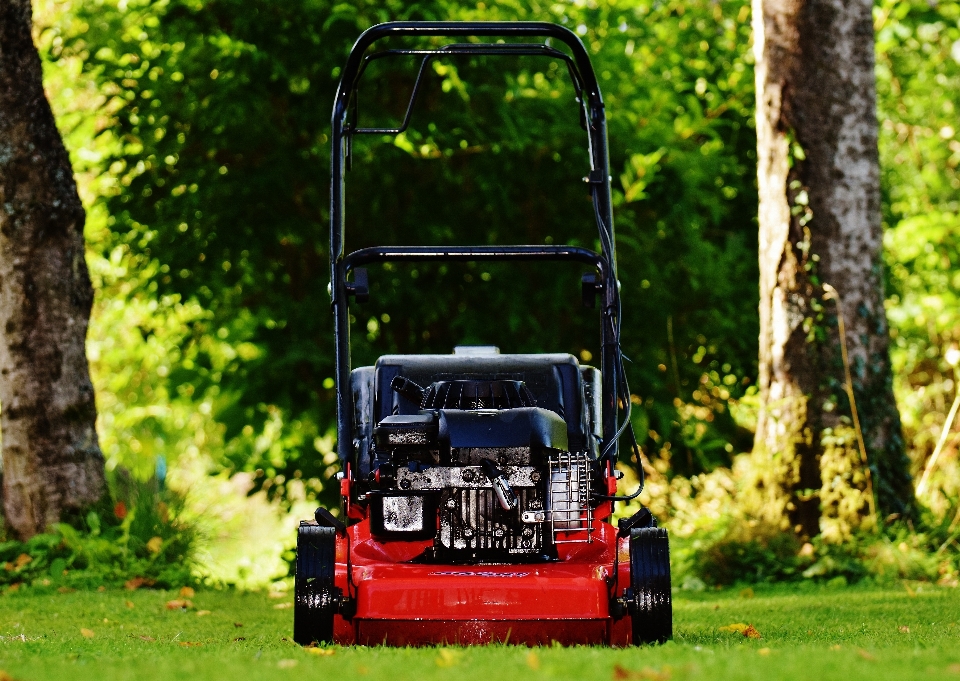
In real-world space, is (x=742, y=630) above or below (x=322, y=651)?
below

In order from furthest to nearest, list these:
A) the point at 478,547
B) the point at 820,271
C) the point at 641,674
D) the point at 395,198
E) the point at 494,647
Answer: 1. the point at 395,198
2. the point at 820,271
3. the point at 478,547
4. the point at 494,647
5. the point at 641,674

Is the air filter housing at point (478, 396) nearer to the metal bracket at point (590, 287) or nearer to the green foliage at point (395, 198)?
the metal bracket at point (590, 287)

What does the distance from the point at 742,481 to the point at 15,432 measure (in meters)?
4.68

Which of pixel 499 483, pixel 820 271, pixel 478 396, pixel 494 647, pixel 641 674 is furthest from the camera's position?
pixel 820 271

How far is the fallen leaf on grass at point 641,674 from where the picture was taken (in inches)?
131

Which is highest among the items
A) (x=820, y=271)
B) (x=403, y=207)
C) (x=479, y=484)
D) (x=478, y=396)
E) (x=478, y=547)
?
(x=403, y=207)

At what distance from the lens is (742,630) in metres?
5.42

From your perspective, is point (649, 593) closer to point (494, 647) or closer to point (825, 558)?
point (494, 647)

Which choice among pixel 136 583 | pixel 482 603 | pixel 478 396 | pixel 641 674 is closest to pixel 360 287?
pixel 478 396

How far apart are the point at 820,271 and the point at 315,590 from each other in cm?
456

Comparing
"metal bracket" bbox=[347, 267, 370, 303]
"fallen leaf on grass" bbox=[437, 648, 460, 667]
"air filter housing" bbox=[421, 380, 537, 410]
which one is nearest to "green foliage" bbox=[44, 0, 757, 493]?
"metal bracket" bbox=[347, 267, 370, 303]

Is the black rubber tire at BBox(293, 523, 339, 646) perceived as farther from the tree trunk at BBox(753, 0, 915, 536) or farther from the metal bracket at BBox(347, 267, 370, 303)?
the tree trunk at BBox(753, 0, 915, 536)

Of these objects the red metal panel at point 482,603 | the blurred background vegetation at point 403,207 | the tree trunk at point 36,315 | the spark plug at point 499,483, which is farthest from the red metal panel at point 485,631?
the blurred background vegetation at point 403,207

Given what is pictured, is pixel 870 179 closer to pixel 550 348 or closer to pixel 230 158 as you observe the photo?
pixel 550 348
